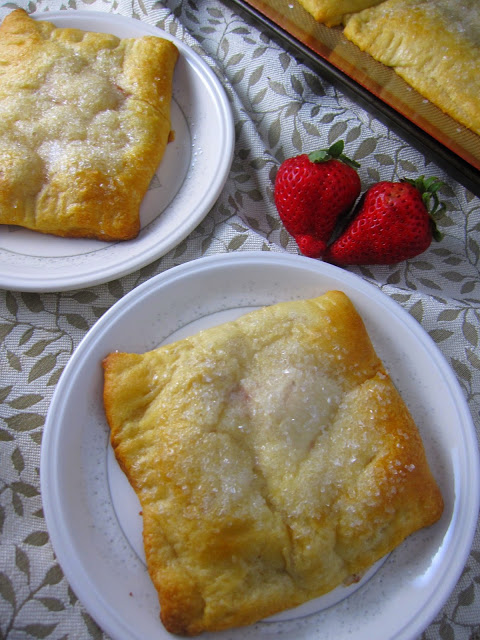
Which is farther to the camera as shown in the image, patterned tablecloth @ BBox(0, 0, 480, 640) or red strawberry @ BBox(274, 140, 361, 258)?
red strawberry @ BBox(274, 140, 361, 258)

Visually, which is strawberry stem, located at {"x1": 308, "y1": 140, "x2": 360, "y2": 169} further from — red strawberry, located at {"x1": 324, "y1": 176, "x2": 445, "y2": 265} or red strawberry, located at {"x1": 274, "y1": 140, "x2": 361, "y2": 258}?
red strawberry, located at {"x1": 324, "y1": 176, "x2": 445, "y2": 265}

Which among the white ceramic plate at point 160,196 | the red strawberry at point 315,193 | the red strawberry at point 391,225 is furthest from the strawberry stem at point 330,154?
the white ceramic plate at point 160,196

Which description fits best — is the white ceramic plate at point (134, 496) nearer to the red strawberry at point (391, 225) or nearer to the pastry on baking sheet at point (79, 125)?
the red strawberry at point (391, 225)

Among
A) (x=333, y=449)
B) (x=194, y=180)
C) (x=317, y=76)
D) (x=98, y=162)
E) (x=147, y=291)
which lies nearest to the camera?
(x=333, y=449)

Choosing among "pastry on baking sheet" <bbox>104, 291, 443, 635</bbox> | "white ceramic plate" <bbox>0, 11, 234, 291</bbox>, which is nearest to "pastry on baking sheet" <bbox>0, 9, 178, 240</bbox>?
"white ceramic plate" <bbox>0, 11, 234, 291</bbox>

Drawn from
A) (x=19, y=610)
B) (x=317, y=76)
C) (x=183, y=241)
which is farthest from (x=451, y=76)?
(x=19, y=610)

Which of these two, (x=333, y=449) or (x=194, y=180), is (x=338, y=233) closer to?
(x=194, y=180)

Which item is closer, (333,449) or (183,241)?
(333,449)
